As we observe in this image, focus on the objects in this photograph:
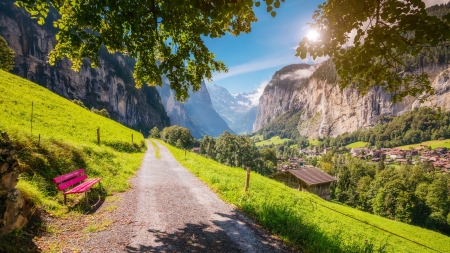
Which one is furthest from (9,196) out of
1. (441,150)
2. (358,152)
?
(358,152)

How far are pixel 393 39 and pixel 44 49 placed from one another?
726 ft

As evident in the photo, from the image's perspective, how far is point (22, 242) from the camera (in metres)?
5.49

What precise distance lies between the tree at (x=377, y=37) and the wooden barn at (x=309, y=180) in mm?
47643

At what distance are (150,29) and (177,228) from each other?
696 cm

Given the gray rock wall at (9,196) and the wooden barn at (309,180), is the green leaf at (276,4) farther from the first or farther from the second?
the wooden barn at (309,180)

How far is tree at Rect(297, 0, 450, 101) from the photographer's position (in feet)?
12.8

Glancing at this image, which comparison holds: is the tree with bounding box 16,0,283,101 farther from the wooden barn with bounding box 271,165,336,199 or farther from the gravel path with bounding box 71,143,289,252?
the wooden barn with bounding box 271,165,336,199

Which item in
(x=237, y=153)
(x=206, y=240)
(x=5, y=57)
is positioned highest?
(x=5, y=57)

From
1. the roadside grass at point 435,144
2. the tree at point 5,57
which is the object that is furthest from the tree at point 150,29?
the roadside grass at point 435,144

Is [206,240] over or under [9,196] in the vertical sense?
under

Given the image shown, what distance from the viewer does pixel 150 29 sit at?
23.4 ft

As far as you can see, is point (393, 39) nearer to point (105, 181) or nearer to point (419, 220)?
point (105, 181)

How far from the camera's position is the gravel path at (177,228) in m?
6.49

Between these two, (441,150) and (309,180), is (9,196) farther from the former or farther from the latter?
(441,150)
